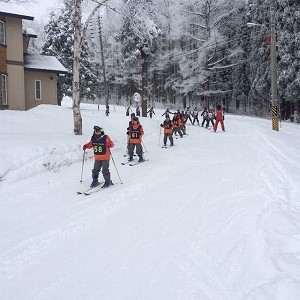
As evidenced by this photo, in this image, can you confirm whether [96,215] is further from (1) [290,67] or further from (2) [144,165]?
(1) [290,67]

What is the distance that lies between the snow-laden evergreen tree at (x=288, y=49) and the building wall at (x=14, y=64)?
65.9 ft

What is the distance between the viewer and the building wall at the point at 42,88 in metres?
25.0

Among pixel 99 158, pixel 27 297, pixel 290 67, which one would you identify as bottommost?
pixel 27 297

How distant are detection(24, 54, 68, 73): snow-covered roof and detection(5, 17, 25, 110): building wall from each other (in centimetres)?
146

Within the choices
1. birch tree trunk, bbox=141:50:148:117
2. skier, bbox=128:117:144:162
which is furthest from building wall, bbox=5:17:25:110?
skier, bbox=128:117:144:162

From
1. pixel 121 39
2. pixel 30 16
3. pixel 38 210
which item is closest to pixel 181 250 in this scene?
pixel 38 210

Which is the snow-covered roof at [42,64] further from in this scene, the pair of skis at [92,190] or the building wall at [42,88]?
the pair of skis at [92,190]

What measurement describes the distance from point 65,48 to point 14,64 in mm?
17133

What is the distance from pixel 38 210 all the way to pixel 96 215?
1405 mm

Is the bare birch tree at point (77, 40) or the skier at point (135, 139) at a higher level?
the bare birch tree at point (77, 40)

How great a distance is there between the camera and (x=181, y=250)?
5504mm

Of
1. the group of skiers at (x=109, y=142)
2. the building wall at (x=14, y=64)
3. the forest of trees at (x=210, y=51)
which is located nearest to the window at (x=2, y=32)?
the building wall at (x=14, y=64)

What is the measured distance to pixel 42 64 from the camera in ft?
84.8

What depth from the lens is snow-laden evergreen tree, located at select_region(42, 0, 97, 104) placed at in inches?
1499
